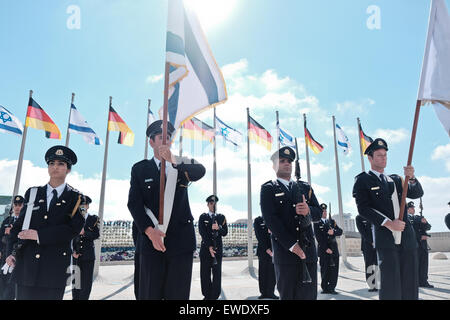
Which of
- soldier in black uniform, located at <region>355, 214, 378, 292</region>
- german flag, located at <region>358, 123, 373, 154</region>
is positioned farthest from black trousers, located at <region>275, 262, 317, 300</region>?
german flag, located at <region>358, 123, 373, 154</region>

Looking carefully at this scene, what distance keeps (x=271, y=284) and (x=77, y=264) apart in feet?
14.7

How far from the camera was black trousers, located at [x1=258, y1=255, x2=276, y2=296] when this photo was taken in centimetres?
825

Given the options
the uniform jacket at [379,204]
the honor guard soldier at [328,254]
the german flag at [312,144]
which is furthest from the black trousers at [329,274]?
the german flag at [312,144]

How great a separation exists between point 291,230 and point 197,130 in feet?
34.6

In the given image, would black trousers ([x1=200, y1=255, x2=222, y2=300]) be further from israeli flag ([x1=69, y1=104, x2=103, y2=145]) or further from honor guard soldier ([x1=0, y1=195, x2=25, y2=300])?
israeli flag ([x1=69, y1=104, x2=103, y2=145])

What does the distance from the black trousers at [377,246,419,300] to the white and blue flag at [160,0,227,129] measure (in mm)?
2513

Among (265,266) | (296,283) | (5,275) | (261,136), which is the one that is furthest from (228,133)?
(296,283)

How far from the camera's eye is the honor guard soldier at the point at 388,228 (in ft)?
11.9

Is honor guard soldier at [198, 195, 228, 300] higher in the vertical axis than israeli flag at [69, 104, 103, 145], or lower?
lower

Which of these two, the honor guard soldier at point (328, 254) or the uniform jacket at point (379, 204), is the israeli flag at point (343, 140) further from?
the uniform jacket at point (379, 204)

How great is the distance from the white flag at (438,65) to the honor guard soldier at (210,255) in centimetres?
548

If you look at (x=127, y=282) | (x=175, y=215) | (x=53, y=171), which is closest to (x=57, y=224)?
(x=53, y=171)

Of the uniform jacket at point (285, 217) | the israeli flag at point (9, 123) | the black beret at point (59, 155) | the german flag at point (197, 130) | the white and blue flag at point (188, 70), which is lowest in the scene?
the uniform jacket at point (285, 217)
